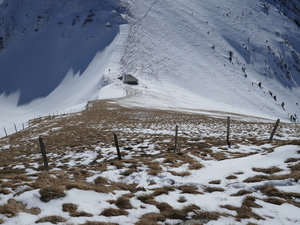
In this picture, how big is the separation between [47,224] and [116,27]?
386 ft

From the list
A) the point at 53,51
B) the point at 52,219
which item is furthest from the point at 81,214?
the point at 53,51

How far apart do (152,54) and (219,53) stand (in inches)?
1426

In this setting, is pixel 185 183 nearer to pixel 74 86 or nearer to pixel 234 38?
pixel 74 86

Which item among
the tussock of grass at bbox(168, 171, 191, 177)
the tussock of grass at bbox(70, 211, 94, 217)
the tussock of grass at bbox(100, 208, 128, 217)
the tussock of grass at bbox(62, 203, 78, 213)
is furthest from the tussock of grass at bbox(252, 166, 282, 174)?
the tussock of grass at bbox(62, 203, 78, 213)

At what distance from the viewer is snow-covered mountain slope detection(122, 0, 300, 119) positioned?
7559cm

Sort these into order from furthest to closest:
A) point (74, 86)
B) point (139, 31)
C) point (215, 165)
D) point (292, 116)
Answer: point (139, 31) < point (74, 86) < point (292, 116) < point (215, 165)

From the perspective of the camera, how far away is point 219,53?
333ft

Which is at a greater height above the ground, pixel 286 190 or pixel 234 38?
pixel 234 38

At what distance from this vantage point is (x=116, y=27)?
357 feet

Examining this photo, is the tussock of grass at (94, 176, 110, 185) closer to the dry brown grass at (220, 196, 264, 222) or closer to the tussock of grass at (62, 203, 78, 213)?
the tussock of grass at (62, 203, 78, 213)

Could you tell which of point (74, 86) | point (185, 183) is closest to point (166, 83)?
point (74, 86)

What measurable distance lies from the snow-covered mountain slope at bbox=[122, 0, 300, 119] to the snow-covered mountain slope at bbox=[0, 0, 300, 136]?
0.57m

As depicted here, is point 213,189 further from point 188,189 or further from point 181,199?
point 181,199

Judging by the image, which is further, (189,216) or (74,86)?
(74,86)
